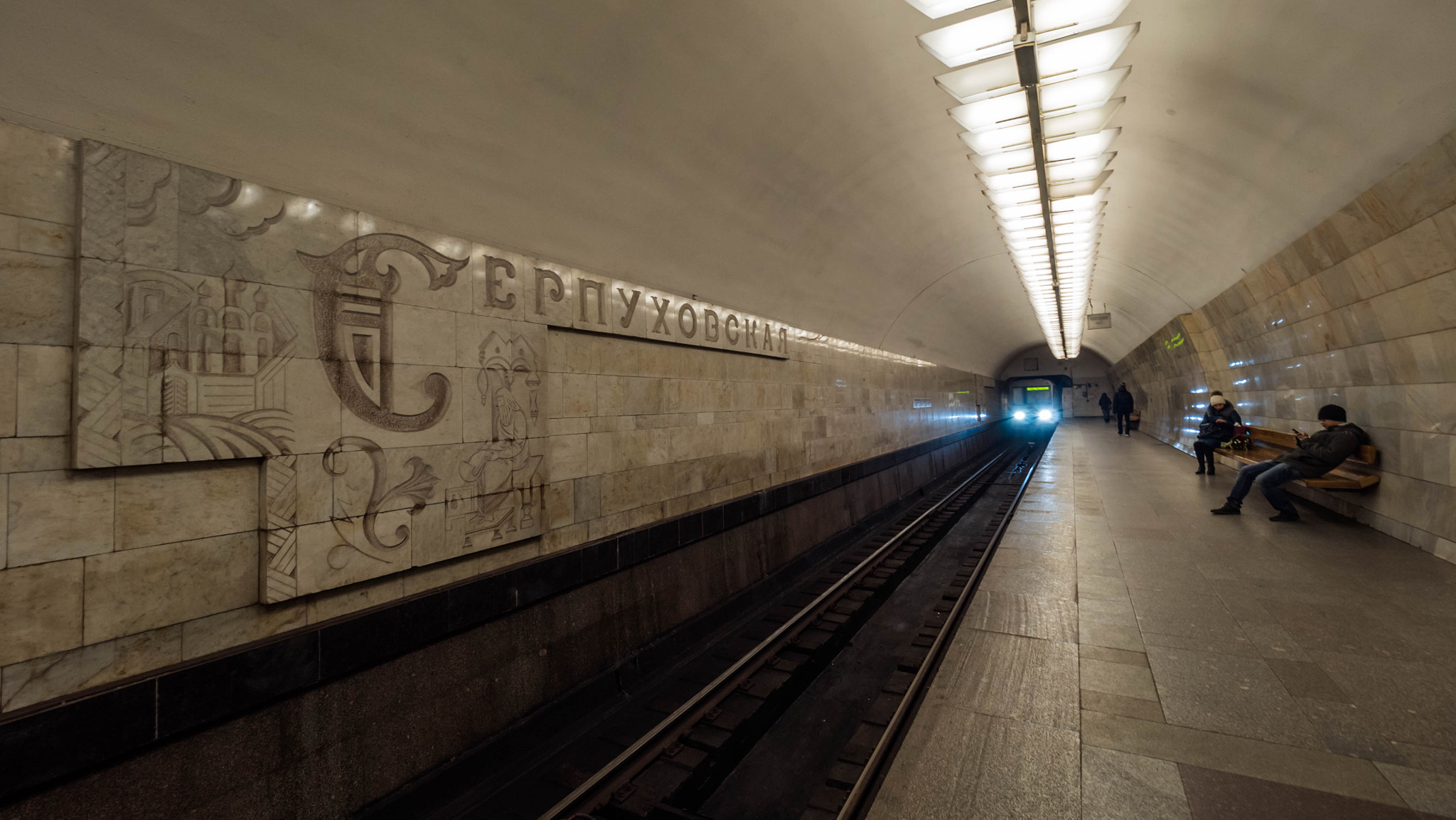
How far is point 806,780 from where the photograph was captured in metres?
3.61

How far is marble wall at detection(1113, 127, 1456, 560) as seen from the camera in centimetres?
455

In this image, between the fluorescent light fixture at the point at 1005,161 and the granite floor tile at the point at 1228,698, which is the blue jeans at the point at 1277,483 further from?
the fluorescent light fixture at the point at 1005,161

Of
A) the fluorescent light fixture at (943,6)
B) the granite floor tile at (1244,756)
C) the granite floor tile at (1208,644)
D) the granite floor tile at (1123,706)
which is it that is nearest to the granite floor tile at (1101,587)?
the granite floor tile at (1208,644)

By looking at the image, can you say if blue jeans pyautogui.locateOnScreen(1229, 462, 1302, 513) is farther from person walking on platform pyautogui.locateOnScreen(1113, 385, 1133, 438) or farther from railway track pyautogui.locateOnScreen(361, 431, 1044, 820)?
person walking on platform pyautogui.locateOnScreen(1113, 385, 1133, 438)

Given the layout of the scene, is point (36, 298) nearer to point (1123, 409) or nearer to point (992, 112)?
point (992, 112)

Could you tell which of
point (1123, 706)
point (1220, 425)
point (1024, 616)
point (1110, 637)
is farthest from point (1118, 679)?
point (1220, 425)

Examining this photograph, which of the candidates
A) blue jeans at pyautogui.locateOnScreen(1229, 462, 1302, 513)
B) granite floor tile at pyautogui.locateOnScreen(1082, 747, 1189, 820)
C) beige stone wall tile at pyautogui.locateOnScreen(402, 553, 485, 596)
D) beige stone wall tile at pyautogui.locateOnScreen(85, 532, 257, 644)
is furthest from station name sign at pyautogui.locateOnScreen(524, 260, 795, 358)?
blue jeans at pyautogui.locateOnScreen(1229, 462, 1302, 513)

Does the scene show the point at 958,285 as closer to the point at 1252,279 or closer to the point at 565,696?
the point at 1252,279

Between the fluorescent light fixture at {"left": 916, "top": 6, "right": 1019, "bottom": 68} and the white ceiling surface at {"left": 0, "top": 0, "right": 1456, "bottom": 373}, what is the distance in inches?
12.1

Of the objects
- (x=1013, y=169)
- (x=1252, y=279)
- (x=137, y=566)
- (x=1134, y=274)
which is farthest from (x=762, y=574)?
(x=1134, y=274)

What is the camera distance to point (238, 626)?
2619mm

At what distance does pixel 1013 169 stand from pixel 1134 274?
8.46 m

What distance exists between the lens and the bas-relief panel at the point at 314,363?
2311 millimetres

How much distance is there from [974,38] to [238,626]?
16.0 ft
